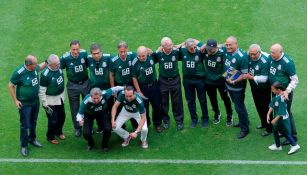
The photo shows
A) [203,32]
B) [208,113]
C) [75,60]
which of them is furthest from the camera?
[203,32]

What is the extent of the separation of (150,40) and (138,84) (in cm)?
283

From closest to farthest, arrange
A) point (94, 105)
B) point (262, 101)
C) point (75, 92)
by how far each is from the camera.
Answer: point (94, 105)
point (262, 101)
point (75, 92)

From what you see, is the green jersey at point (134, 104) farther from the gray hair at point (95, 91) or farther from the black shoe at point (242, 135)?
the black shoe at point (242, 135)

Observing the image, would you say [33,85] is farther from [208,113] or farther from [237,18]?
[237,18]

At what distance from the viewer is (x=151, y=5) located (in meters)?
17.4

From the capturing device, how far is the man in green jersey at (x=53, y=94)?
43.5 ft

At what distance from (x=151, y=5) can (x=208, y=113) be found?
3.79 m

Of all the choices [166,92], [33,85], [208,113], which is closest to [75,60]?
[33,85]

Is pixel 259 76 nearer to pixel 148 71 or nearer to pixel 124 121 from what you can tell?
pixel 148 71

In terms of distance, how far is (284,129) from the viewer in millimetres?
13031

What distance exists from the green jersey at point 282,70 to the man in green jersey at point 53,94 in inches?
145

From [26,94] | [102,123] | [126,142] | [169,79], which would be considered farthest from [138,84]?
[26,94]

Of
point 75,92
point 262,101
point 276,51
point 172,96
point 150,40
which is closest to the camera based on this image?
point 276,51

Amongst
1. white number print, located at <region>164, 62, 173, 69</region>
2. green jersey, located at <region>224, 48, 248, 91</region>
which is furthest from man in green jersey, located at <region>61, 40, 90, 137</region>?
green jersey, located at <region>224, 48, 248, 91</region>
